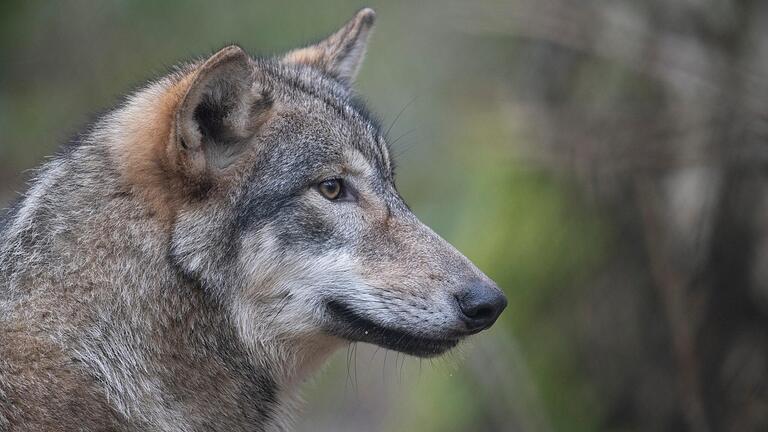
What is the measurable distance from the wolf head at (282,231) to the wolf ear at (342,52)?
94 centimetres

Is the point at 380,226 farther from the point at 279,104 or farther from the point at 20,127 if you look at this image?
the point at 20,127

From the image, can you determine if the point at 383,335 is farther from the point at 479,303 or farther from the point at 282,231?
the point at 282,231

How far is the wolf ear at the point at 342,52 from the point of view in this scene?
566 cm

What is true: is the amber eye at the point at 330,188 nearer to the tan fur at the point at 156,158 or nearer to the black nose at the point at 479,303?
the tan fur at the point at 156,158

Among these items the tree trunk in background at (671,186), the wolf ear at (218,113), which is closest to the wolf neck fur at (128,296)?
the wolf ear at (218,113)

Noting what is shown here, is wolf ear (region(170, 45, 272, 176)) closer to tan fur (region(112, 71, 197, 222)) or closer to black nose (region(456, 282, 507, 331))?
tan fur (region(112, 71, 197, 222))

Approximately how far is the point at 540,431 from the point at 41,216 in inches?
196

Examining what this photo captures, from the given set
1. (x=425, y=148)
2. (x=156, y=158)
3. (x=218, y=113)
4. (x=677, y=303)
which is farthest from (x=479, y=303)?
(x=425, y=148)

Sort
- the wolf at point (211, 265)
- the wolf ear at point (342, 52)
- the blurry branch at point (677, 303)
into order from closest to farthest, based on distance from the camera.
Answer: the wolf at point (211, 265) → the wolf ear at point (342, 52) → the blurry branch at point (677, 303)

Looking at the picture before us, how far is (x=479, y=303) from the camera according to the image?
445 centimetres

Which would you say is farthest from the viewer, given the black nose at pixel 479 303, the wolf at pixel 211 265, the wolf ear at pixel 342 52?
the wolf ear at pixel 342 52

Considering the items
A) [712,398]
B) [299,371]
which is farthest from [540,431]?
[299,371]

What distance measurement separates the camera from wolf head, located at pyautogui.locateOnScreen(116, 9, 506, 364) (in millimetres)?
4469

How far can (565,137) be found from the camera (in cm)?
809
